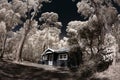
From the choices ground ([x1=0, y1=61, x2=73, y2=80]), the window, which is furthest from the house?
ground ([x1=0, y1=61, x2=73, y2=80])

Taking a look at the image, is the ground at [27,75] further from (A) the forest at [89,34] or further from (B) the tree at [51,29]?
(B) the tree at [51,29]

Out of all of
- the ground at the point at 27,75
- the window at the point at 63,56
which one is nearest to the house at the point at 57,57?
the window at the point at 63,56

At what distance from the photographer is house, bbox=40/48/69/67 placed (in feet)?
150

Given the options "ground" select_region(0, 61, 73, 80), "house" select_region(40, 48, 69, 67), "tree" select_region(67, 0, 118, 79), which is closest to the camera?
"ground" select_region(0, 61, 73, 80)

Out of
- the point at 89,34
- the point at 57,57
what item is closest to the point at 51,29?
the point at 57,57

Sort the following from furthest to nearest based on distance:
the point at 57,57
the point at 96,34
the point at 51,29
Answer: the point at 51,29, the point at 57,57, the point at 96,34

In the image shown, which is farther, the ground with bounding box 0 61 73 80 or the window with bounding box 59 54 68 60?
the window with bounding box 59 54 68 60

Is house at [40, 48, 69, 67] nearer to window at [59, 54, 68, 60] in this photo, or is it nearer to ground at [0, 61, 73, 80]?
window at [59, 54, 68, 60]

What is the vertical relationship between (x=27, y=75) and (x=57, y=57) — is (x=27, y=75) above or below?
below

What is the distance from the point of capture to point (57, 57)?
48781 millimetres

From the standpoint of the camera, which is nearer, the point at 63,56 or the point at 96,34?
the point at 96,34

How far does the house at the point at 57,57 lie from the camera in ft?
150

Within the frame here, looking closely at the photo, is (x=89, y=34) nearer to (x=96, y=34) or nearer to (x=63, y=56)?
(x=96, y=34)

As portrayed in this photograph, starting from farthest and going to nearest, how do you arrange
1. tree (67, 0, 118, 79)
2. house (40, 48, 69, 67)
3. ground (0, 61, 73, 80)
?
house (40, 48, 69, 67) → tree (67, 0, 118, 79) → ground (0, 61, 73, 80)
